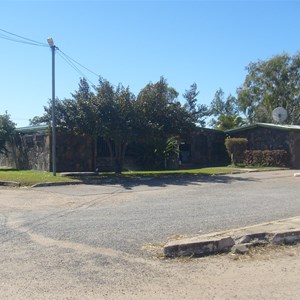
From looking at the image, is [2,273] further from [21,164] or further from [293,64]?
[293,64]

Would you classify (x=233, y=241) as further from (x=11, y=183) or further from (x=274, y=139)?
(x=274, y=139)

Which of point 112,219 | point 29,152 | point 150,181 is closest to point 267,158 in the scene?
point 150,181

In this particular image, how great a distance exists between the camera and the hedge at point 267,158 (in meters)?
30.0

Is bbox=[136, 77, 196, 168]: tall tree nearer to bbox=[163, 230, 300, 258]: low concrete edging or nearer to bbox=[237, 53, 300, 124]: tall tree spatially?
bbox=[163, 230, 300, 258]: low concrete edging

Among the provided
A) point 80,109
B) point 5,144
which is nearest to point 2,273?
point 80,109

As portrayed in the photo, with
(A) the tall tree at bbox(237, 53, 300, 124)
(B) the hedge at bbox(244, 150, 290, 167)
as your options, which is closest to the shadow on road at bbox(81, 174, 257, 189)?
(B) the hedge at bbox(244, 150, 290, 167)

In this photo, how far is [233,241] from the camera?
7078 millimetres

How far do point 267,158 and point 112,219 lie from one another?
74.9ft

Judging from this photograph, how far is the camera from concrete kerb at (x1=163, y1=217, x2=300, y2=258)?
22.2 ft

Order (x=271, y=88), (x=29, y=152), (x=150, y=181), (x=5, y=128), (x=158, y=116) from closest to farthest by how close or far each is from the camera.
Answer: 1. (x=150, y=181)
2. (x=158, y=116)
3. (x=29, y=152)
4. (x=5, y=128)
5. (x=271, y=88)

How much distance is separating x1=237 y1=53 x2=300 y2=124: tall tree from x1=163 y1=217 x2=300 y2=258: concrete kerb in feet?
156

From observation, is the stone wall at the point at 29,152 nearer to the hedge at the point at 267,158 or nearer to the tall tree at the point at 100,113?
the tall tree at the point at 100,113

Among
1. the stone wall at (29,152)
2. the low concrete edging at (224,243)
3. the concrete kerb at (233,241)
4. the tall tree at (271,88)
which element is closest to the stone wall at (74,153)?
the stone wall at (29,152)

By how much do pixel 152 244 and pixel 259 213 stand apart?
4.04 metres
